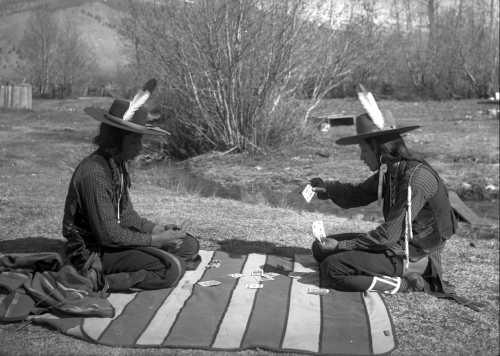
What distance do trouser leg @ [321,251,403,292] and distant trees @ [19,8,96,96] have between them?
14.1 ft

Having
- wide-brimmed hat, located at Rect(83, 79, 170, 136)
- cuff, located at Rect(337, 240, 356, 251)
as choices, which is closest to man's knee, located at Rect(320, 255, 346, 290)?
cuff, located at Rect(337, 240, 356, 251)

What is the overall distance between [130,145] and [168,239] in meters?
0.77

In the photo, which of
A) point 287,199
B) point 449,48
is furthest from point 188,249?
point 449,48

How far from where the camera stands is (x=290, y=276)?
5176 mm

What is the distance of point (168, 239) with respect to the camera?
4.79 m

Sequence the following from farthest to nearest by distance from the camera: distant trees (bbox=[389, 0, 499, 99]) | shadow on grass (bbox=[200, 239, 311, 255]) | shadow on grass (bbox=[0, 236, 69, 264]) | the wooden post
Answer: distant trees (bbox=[389, 0, 499, 99])
the wooden post
shadow on grass (bbox=[200, 239, 311, 255])
shadow on grass (bbox=[0, 236, 69, 264])

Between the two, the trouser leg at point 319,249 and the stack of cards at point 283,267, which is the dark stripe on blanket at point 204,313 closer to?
the stack of cards at point 283,267

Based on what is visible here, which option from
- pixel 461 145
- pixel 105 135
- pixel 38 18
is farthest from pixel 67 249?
pixel 461 145

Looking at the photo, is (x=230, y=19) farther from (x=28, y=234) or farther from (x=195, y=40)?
(x=28, y=234)

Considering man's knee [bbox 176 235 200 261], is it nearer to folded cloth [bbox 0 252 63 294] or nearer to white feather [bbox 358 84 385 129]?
folded cloth [bbox 0 252 63 294]

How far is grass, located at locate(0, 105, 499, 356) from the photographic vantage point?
158 inches

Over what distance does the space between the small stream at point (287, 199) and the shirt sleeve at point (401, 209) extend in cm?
376

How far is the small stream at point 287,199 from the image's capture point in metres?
9.64

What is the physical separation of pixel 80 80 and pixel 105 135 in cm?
2280
